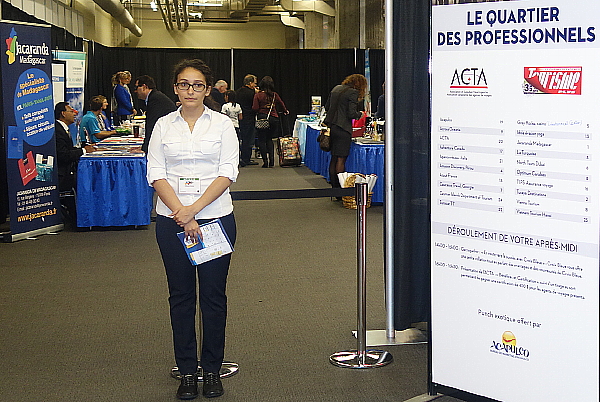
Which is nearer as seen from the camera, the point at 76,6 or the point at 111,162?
the point at 111,162

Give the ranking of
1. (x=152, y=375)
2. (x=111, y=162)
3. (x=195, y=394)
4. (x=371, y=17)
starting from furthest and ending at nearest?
(x=371, y=17) → (x=111, y=162) → (x=152, y=375) → (x=195, y=394)

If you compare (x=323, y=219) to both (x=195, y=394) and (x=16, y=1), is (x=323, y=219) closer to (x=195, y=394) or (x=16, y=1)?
(x=195, y=394)

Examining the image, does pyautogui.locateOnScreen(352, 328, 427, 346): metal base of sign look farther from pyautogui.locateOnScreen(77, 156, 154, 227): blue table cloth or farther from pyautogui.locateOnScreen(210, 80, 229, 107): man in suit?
pyautogui.locateOnScreen(210, 80, 229, 107): man in suit

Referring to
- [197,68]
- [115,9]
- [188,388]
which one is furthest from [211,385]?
[115,9]

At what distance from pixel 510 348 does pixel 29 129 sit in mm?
4816

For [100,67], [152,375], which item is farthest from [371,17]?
[152,375]

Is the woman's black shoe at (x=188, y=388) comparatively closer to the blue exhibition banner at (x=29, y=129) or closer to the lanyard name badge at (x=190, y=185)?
the lanyard name badge at (x=190, y=185)

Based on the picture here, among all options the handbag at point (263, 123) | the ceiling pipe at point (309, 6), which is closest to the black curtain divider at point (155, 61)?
the ceiling pipe at point (309, 6)

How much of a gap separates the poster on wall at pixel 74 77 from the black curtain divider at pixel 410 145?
21.5 ft

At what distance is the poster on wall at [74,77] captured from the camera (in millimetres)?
9443

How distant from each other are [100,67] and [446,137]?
13880 mm

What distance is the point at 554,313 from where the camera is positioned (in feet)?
8.23

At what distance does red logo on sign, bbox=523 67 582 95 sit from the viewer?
7.75 feet

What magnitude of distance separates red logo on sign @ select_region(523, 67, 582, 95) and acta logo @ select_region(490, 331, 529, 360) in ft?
2.68
